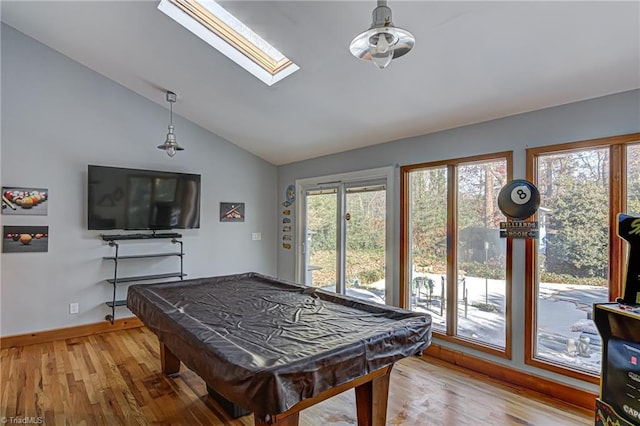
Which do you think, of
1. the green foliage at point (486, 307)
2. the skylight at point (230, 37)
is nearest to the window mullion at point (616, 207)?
the green foliage at point (486, 307)

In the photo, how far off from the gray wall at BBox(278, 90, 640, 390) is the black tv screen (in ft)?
8.18

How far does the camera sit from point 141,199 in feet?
14.0

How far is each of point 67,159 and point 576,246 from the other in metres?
5.16

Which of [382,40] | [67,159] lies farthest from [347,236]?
[67,159]

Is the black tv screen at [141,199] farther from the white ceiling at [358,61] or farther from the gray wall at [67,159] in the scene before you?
the white ceiling at [358,61]

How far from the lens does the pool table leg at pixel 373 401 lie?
2.00 meters

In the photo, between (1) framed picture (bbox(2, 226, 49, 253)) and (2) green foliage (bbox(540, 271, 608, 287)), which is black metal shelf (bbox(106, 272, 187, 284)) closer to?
(1) framed picture (bbox(2, 226, 49, 253))

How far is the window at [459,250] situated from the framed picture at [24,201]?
13.1ft

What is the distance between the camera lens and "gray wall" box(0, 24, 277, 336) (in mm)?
3688

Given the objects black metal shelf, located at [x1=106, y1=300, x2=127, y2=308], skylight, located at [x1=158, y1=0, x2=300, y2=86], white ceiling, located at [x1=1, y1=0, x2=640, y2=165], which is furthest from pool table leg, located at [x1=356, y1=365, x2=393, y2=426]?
black metal shelf, located at [x1=106, y1=300, x2=127, y2=308]

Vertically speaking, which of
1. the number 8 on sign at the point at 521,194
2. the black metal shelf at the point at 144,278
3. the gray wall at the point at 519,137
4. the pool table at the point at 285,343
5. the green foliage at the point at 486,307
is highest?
the gray wall at the point at 519,137

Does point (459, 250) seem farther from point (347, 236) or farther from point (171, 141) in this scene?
point (171, 141)

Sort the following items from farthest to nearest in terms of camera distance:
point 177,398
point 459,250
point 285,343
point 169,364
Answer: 1. point 459,250
2. point 169,364
3. point 177,398
4. point 285,343

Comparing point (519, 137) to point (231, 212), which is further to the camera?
point (231, 212)
